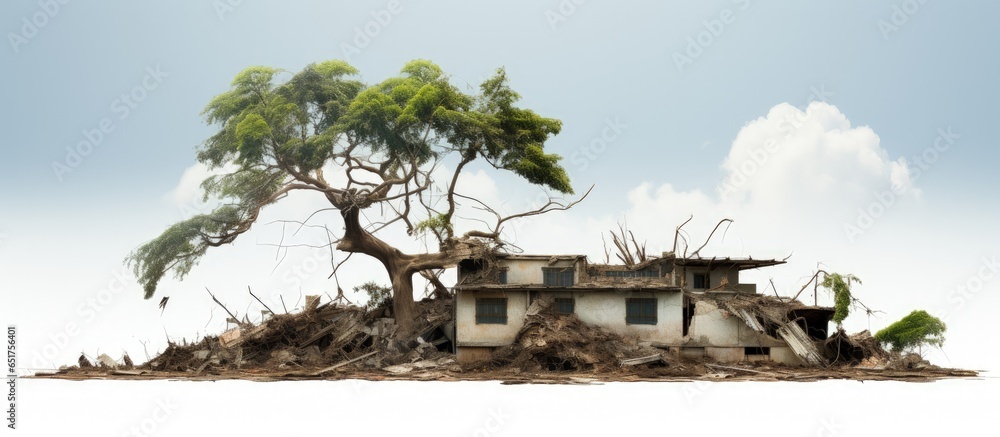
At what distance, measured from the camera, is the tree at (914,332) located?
27344 millimetres

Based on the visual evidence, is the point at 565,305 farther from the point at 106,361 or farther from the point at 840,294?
the point at 106,361

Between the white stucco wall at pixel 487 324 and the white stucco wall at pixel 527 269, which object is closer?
the white stucco wall at pixel 487 324

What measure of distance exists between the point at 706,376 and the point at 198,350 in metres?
16.7

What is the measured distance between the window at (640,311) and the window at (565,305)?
1753mm

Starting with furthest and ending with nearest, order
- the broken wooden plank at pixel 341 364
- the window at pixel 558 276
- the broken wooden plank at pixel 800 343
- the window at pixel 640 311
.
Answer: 1. the window at pixel 558 276
2. the window at pixel 640 311
3. the broken wooden plank at pixel 800 343
4. the broken wooden plank at pixel 341 364

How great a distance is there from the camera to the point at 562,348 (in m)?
25.9

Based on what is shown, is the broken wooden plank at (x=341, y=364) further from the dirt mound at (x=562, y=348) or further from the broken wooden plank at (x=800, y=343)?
the broken wooden plank at (x=800, y=343)

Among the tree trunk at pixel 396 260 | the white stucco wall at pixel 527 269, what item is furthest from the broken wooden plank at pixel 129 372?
the white stucco wall at pixel 527 269

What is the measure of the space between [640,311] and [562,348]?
3.36 meters

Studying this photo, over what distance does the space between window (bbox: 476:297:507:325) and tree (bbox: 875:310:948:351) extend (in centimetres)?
1256

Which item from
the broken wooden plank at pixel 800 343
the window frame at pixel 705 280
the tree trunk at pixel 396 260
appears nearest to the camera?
the broken wooden plank at pixel 800 343

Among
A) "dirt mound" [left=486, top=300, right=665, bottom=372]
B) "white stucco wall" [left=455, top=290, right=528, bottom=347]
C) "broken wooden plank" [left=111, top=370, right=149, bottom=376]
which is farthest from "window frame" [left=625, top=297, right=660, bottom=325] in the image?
"broken wooden plank" [left=111, top=370, right=149, bottom=376]

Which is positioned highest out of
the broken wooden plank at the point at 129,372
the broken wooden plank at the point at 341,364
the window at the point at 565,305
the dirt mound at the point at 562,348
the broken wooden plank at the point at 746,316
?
the window at the point at 565,305

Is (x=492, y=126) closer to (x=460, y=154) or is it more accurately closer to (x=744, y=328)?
(x=460, y=154)
